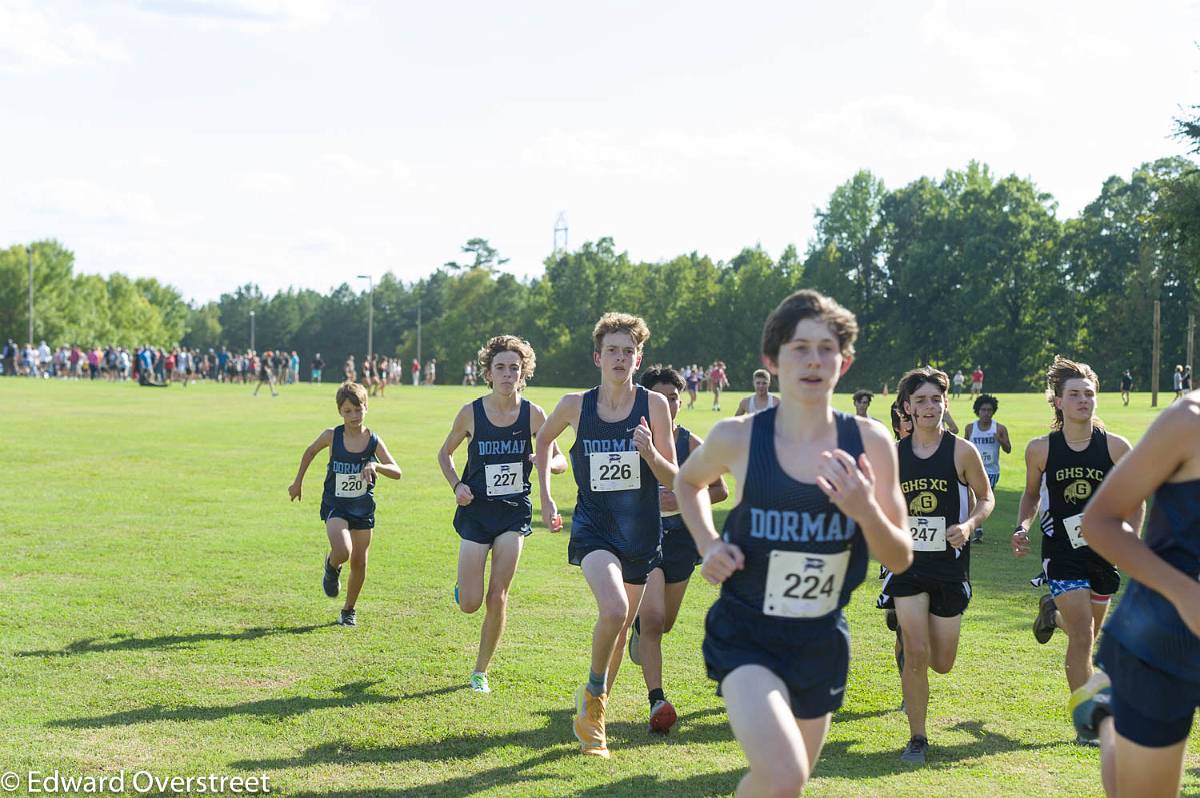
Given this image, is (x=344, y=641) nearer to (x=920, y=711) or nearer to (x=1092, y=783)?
(x=920, y=711)

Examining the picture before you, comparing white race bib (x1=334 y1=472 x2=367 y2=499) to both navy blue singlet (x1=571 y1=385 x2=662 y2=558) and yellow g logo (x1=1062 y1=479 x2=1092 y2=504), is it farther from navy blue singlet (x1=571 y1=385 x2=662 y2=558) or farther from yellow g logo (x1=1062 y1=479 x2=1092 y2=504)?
yellow g logo (x1=1062 y1=479 x2=1092 y2=504)

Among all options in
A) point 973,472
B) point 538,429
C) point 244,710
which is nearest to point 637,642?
point 538,429

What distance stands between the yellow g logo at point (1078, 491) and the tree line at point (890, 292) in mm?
77463

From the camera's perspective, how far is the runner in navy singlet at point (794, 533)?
422 cm

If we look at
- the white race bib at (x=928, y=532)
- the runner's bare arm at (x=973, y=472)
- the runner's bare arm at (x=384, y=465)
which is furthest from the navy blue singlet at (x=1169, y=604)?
the runner's bare arm at (x=384, y=465)

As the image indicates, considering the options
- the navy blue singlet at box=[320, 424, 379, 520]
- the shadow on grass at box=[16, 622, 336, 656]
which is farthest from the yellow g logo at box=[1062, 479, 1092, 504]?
the shadow on grass at box=[16, 622, 336, 656]

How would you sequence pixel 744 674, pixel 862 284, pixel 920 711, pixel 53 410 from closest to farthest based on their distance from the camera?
pixel 744 674
pixel 920 711
pixel 53 410
pixel 862 284

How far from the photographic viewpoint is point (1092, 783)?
6246 millimetres

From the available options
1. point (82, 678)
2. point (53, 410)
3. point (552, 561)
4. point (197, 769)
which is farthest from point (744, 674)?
point (53, 410)

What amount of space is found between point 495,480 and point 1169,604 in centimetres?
518

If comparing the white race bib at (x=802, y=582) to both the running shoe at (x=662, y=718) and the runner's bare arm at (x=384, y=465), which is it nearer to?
the running shoe at (x=662, y=718)

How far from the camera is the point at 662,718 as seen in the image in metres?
7.07

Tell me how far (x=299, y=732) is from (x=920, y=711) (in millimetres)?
3482

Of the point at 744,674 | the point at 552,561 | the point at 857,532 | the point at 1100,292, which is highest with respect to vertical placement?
the point at 1100,292
